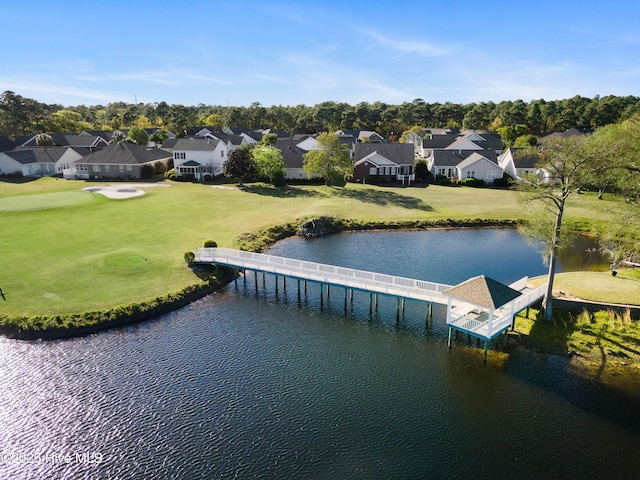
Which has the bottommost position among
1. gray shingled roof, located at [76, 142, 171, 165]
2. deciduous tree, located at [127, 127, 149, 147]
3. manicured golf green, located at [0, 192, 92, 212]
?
manicured golf green, located at [0, 192, 92, 212]

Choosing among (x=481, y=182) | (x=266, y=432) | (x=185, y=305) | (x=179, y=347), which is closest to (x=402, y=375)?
(x=266, y=432)

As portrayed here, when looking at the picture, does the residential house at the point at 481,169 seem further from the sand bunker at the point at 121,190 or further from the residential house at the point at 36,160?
the residential house at the point at 36,160

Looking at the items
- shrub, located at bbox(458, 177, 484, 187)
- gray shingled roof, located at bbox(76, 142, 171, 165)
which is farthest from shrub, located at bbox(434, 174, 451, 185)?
gray shingled roof, located at bbox(76, 142, 171, 165)

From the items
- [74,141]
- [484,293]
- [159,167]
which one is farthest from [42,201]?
[484,293]

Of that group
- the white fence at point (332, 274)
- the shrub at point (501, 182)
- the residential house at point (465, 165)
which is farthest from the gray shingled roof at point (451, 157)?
the white fence at point (332, 274)

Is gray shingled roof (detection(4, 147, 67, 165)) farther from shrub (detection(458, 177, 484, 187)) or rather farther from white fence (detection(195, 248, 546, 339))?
shrub (detection(458, 177, 484, 187))

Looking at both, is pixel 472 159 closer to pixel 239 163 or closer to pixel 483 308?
pixel 239 163
